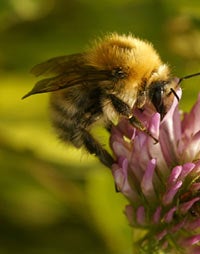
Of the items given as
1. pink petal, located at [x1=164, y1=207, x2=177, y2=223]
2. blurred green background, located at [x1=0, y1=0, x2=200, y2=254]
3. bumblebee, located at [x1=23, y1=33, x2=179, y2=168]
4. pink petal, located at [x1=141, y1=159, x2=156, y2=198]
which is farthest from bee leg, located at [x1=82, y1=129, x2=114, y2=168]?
blurred green background, located at [x1=0, y1=0, x2=200, y2=254]

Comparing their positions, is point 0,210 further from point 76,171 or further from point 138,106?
point 138,106

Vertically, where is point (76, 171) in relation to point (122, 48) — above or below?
below

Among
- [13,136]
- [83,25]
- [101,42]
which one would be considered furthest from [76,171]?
[101,42]

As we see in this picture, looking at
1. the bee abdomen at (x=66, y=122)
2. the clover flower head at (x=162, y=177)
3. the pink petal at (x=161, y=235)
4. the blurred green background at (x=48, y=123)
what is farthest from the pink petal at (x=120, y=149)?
the blurred green background at (x=48, y=123)

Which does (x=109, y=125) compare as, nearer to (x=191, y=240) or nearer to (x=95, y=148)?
(x=95, y=148)

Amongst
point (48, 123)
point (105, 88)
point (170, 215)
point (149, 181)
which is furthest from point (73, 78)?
point (48, 123)

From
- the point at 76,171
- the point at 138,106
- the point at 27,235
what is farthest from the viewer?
the point at 27,235

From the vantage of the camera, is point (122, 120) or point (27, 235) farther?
point (27, 235)
